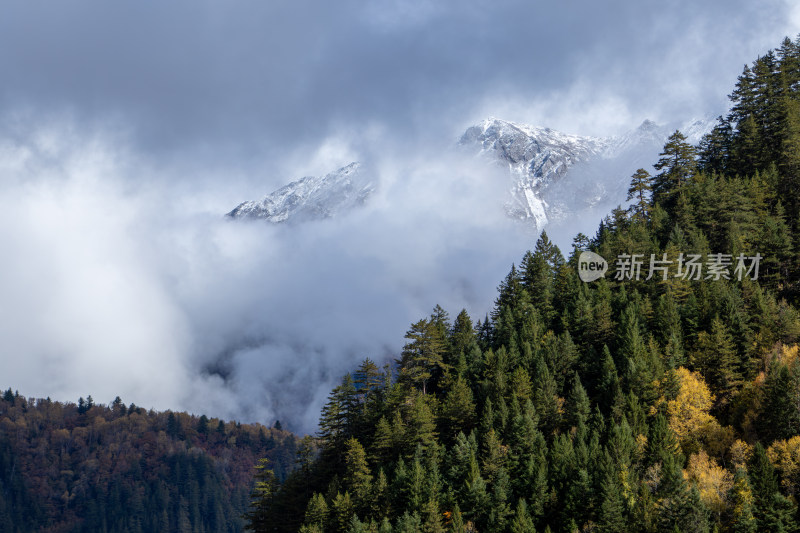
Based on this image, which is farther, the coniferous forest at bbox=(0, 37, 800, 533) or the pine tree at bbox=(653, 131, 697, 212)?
the pine tree at bbox=(653, 131, 697, 212)

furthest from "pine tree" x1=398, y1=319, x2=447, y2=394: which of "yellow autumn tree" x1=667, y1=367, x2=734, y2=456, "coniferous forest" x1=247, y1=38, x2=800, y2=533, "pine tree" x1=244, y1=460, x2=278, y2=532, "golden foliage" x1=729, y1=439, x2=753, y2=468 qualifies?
"golden foliage" x1=729, y1=439, x2=753, y2=468

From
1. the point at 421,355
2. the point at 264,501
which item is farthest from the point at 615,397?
the point at 264,501

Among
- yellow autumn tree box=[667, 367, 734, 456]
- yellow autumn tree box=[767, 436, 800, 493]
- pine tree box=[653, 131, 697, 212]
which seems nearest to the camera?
yellow autumn tree box=[767, 436, 800, 493]

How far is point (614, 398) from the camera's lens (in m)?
82.6

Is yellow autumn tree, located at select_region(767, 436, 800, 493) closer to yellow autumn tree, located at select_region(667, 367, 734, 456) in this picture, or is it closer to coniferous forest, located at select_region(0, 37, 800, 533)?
coniferous forest, located at select_region(0, 37, 800, 533)

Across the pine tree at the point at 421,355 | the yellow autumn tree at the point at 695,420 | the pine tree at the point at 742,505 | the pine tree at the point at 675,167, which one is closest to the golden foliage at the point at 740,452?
the yellow autumn tree at the point at 695,420

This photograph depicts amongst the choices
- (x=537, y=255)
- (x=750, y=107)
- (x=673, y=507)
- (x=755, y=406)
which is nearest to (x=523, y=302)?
(x=537, y=255)

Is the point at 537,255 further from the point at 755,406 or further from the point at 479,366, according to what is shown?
the point at 755,406

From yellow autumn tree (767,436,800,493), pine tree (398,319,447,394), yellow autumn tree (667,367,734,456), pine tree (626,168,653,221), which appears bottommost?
yellow autumn tree (767,436,800,493)

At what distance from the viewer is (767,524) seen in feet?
211

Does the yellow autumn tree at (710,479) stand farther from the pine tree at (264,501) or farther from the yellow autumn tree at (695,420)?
the pine tree at (264,501)

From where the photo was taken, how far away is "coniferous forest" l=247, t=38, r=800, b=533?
236 feet

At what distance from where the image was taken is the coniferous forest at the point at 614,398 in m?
71.9

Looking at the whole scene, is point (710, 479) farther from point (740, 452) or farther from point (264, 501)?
point (264, 501)
